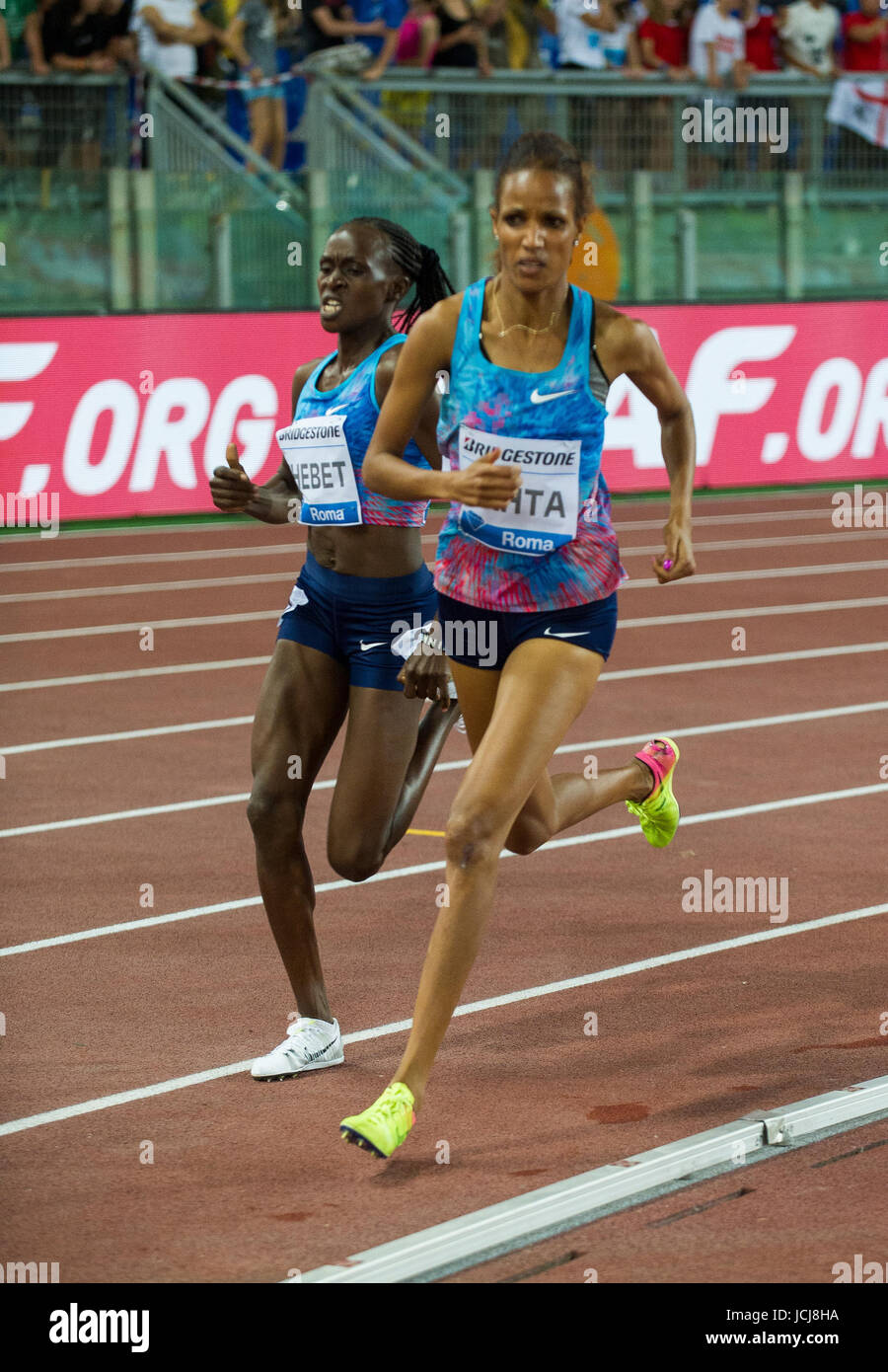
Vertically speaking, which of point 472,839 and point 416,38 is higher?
point 416,38

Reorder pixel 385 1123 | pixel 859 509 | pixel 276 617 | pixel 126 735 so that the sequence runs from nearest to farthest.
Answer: pixel 385 1123 < pixel 126 735 < pixel 276 617 < pixel 859 509

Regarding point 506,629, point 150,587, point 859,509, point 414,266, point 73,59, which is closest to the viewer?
point 506,629

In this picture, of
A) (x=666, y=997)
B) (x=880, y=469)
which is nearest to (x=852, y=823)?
(x=666, y=997)

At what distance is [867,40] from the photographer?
2206 centimetres

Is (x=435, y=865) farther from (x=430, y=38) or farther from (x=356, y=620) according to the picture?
(x=430, y=38)

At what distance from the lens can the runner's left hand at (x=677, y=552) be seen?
4.96 m

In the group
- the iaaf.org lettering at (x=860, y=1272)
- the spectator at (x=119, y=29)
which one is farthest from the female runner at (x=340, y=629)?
the spectator at (x=119, y=29)

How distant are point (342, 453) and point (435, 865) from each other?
2562 millimetres

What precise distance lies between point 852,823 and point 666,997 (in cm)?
247

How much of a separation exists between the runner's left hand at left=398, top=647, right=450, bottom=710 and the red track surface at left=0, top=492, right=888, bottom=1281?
105 centimetres

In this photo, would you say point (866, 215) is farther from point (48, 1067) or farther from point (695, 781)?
point (48, 1067)

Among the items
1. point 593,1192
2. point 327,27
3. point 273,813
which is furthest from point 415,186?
point 593,1192

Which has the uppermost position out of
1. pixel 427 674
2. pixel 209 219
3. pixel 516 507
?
pixel 209 219

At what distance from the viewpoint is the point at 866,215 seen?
21766 mm
